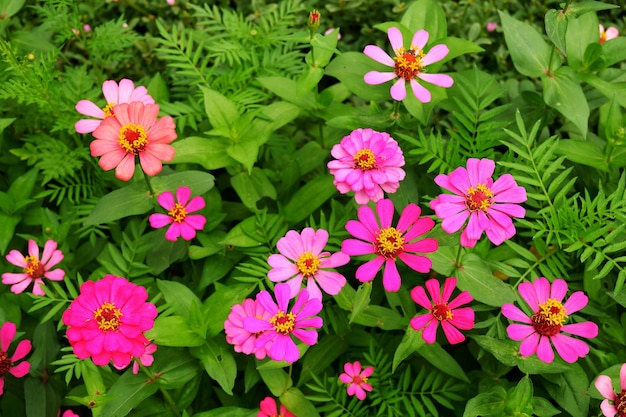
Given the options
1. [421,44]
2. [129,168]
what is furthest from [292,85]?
[129,168]

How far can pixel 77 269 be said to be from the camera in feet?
4.52

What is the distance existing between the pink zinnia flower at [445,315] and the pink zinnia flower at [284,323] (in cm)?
18

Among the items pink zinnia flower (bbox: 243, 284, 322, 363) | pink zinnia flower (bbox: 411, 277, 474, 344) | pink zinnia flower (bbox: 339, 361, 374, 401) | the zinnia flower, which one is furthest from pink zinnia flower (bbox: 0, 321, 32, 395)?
pink zinnia flower (bbox: 411, 277, 474, 344)

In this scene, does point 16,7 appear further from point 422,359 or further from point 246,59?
point 422,359

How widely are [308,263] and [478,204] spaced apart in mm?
305

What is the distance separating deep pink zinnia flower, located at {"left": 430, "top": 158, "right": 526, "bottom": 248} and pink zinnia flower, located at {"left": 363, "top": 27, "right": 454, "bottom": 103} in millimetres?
236

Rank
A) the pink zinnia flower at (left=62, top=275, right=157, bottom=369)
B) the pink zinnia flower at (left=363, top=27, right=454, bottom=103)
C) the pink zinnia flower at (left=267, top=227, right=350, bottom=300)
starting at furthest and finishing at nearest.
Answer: the pink zinnia flower at (left=363, top=27, right=454, bottom=103), the pink zinnia flower at (left=267, top=227, right=350, bottom=300), the pink zinnia flower at (left=62, top=275, right=157, bottom=369)

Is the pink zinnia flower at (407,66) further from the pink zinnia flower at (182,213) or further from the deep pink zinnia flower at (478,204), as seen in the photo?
the pink zinnia flower at (182,213)

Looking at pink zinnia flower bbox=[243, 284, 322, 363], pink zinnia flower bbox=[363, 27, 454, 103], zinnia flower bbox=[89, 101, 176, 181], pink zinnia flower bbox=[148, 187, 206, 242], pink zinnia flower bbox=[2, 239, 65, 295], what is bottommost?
pink zinnia flower bbox=[243, 284, 322, 363]

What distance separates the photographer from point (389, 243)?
37.1 inches

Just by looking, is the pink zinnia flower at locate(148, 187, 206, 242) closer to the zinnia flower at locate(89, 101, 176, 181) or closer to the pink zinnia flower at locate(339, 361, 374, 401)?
the zinnia flower at locate(89, 101, 176, 181)

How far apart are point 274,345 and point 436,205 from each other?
0.33 metres

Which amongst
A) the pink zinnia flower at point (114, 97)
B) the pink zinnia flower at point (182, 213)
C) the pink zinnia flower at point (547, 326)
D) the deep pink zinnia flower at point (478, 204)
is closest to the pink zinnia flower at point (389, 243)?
the deep pink zinnia flower at point (478, 204)

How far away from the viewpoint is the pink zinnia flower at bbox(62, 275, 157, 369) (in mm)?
875
